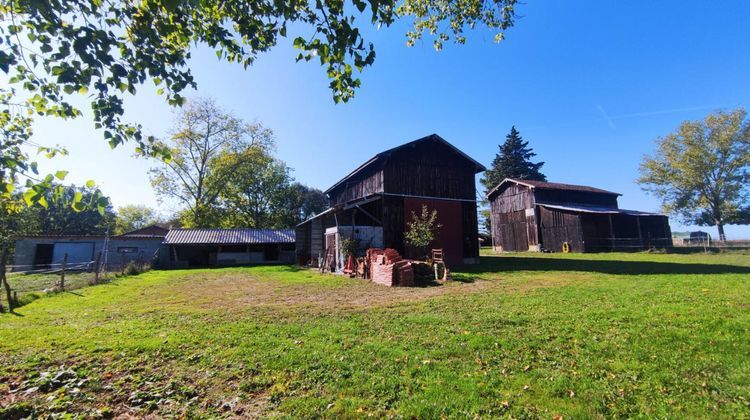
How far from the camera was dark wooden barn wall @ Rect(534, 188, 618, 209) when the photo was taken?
32.4 m

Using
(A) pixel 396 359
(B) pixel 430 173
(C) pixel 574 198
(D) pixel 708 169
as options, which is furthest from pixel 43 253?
(D) pixel 708 169

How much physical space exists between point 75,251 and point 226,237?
12.2 metres

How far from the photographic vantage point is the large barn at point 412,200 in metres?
18.8

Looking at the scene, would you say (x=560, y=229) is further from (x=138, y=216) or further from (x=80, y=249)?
(x=138, y=216)

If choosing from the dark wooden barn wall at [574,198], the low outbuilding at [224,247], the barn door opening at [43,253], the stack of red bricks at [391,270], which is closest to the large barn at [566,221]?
the dark wooden barn wall at [574,198]

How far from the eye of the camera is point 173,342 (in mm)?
5418

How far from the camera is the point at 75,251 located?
1127 inches

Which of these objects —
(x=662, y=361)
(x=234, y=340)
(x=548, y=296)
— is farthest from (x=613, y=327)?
(x=234, y=340)

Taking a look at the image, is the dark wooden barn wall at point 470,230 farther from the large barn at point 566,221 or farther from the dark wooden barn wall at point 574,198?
the dark wooden barn wall at point 574,198

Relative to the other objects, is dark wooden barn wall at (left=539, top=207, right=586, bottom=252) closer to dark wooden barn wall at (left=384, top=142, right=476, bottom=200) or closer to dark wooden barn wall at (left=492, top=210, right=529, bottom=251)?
dark wooden barn wall at (left=492, top=210, right=529, bottom=251)

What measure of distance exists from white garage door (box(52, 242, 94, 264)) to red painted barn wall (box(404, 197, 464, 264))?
95.0ft

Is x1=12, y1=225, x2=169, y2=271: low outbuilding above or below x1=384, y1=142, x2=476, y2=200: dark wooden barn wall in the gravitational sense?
below

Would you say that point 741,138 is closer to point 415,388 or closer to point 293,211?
point 415,388

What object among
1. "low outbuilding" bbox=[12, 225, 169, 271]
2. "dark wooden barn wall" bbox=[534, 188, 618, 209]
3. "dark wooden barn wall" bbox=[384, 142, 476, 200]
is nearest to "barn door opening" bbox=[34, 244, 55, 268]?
"low outbuilding" bbox=[12, 225, 169, 271]
